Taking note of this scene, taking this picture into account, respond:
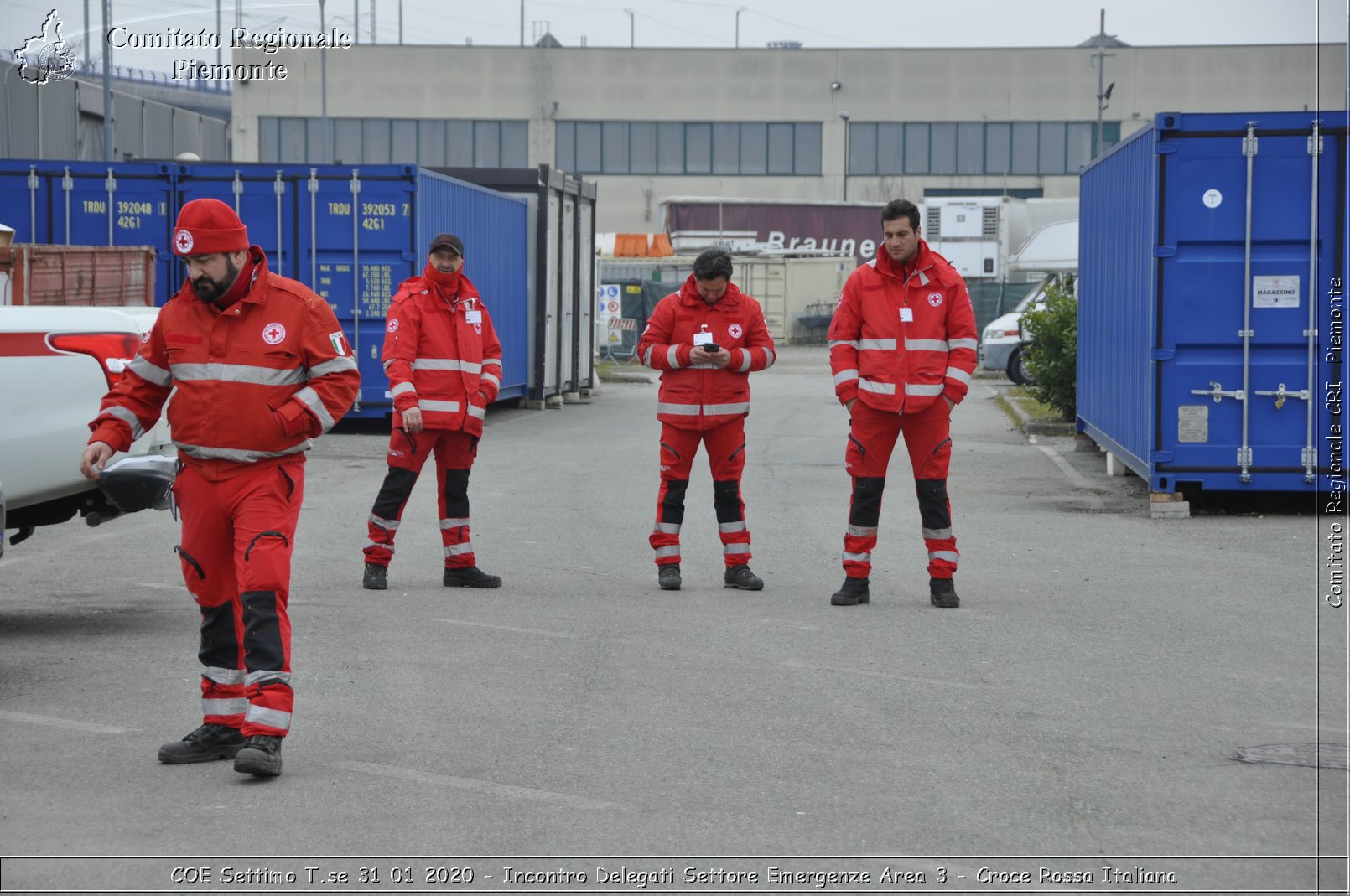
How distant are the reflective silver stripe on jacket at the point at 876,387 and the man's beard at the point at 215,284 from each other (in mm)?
4221

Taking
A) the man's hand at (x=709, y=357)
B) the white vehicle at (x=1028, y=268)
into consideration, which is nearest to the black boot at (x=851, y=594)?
the man's hand at (x=709, y=357)

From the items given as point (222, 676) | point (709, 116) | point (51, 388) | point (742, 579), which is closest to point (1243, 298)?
point (742, 579)

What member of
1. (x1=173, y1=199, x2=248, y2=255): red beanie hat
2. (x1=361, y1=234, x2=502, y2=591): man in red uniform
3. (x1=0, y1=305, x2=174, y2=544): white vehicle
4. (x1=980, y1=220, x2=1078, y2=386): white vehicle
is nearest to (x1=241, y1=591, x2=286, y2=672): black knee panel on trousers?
(x1=173, y1=199, x2=248, y2=255): red beanie hat

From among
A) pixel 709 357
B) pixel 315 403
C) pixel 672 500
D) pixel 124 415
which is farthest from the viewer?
pixel 672 500

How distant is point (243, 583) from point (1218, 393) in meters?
9.01

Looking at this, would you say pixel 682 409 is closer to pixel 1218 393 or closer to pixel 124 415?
pixel 124 415

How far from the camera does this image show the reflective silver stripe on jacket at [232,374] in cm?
582

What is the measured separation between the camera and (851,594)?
9250 millimetres

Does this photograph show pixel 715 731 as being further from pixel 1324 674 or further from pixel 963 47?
pixel 963 47

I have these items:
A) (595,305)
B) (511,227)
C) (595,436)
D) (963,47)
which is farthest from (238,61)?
(595,436)

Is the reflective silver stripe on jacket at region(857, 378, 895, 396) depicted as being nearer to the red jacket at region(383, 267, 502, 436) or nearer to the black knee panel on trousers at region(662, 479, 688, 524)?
the black knee panel on trousers at region(662, 479, 688, 524)

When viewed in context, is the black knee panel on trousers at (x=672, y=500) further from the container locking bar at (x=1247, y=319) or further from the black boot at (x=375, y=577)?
the container locking bar at (x=1247, y=319)

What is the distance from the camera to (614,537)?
39.1 ft

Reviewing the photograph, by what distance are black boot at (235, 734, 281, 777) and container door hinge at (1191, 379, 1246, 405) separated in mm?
8999
